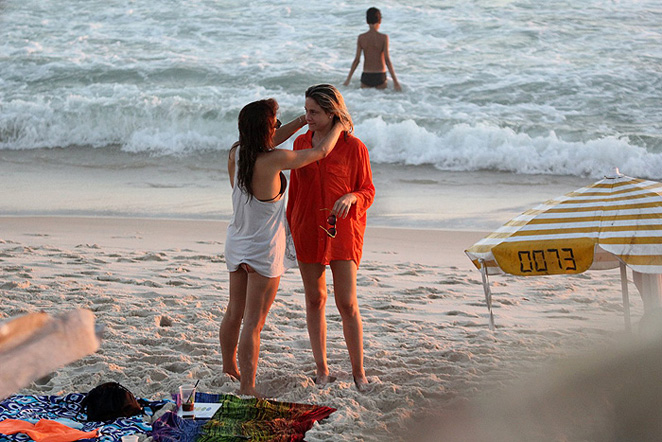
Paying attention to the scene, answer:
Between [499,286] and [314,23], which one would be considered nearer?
[499,286]

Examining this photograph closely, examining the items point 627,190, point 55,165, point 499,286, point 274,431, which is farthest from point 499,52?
point 274,431

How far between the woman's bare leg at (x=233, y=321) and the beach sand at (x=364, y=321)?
103 millimetres

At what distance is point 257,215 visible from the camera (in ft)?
13.4

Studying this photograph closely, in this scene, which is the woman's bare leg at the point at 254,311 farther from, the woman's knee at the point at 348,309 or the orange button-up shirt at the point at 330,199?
the woman's knee at the point at 348,309

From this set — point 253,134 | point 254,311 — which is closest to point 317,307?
point 254,311

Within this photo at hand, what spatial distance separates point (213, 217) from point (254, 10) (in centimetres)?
1338

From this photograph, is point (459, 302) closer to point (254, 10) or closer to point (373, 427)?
point (373, 427)

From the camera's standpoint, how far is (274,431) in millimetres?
3791

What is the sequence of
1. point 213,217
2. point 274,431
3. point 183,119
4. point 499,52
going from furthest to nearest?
point 499,52
point 183,119
point 213,217
point 274,431

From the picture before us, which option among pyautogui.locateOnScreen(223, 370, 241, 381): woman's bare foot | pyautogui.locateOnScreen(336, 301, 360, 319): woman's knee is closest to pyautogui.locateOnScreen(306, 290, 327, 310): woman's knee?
pyautogui.locateOnScreen(336, 301, 360, 319): woman's knee

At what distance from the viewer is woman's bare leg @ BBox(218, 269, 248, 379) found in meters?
4.31

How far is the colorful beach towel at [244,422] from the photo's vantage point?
373 cm

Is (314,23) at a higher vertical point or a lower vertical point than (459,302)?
higher

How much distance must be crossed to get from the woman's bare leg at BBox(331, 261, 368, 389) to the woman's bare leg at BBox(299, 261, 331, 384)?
92mm
